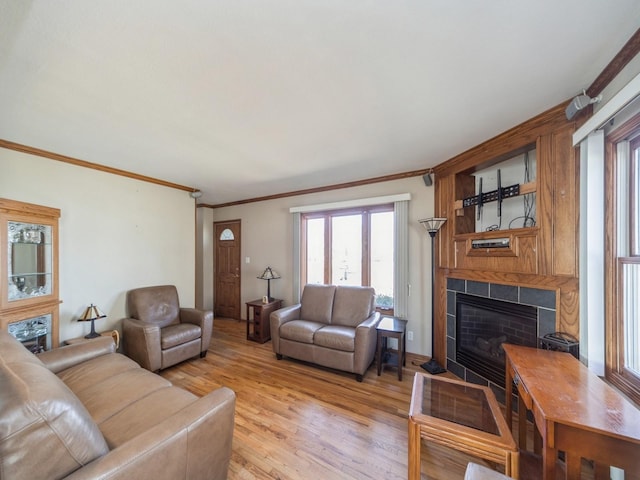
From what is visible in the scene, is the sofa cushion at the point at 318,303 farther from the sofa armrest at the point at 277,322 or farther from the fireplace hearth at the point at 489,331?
the fireplace hearth at the point at 489,331

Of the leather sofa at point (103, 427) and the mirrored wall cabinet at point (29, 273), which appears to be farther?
the mirrored wall cabinet at point (29, 273)

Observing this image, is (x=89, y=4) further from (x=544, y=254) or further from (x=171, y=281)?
(x=171, y=281)

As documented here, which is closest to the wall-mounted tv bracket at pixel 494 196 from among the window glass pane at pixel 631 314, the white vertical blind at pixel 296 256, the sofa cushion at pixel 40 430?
the window glass pane at pixel 631 314

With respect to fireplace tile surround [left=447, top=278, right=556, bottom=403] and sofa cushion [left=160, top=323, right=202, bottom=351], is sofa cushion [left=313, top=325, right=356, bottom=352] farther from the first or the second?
sofa cushion [left=160, top=323, right=202, bottom=351]

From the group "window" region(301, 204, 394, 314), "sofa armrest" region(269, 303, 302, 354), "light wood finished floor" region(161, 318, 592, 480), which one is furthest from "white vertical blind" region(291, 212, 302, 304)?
"light wood finished floor" region(161, 318, 592, 480)

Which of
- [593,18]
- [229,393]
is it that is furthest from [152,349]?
[593,18]

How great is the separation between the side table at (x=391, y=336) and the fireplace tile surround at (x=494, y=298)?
0.53 m

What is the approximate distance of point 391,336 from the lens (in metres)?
2.70

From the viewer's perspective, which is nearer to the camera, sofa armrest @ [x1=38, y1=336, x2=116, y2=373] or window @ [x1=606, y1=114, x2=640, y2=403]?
window @ [x1=606, y1=114, x2=640, y2=403]

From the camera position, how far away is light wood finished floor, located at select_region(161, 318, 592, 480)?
1604 mm

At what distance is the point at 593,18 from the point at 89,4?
7.27ft

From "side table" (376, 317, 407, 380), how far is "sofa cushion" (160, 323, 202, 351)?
2.26 m

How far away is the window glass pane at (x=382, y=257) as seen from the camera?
355 centimetres

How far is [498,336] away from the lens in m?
2.37
